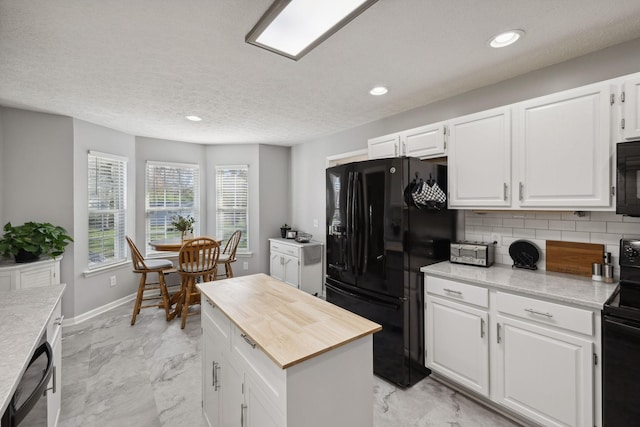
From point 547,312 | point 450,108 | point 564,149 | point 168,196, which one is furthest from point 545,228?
point 168,196

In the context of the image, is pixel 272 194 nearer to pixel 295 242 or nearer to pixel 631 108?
pixel 295 242

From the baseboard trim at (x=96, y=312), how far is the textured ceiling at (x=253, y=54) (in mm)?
2453

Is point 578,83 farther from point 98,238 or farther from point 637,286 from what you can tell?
point 98,238

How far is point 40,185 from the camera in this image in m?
3.29

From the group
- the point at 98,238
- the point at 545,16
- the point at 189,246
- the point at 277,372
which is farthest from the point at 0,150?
the point at 545,16

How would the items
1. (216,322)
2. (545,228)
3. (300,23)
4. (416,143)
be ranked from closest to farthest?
(300,23), (216,322), (545,228), (416,143)

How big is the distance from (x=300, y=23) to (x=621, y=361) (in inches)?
94.0

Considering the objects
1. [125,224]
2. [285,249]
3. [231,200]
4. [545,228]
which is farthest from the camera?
[231,200]

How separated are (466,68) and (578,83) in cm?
76

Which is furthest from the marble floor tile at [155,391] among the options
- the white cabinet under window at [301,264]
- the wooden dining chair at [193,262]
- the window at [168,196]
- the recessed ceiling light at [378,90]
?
the recessed ceiling light at [378,90]

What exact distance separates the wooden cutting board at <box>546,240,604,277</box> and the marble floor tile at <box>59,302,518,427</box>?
1.15 metres

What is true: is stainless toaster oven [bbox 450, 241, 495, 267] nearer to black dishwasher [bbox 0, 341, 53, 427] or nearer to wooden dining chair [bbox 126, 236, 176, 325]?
black dishwasher [bbox 0, 341, 53, 427]

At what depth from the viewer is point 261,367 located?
1171 millimetres

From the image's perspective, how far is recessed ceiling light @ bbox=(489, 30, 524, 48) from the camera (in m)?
1.77
